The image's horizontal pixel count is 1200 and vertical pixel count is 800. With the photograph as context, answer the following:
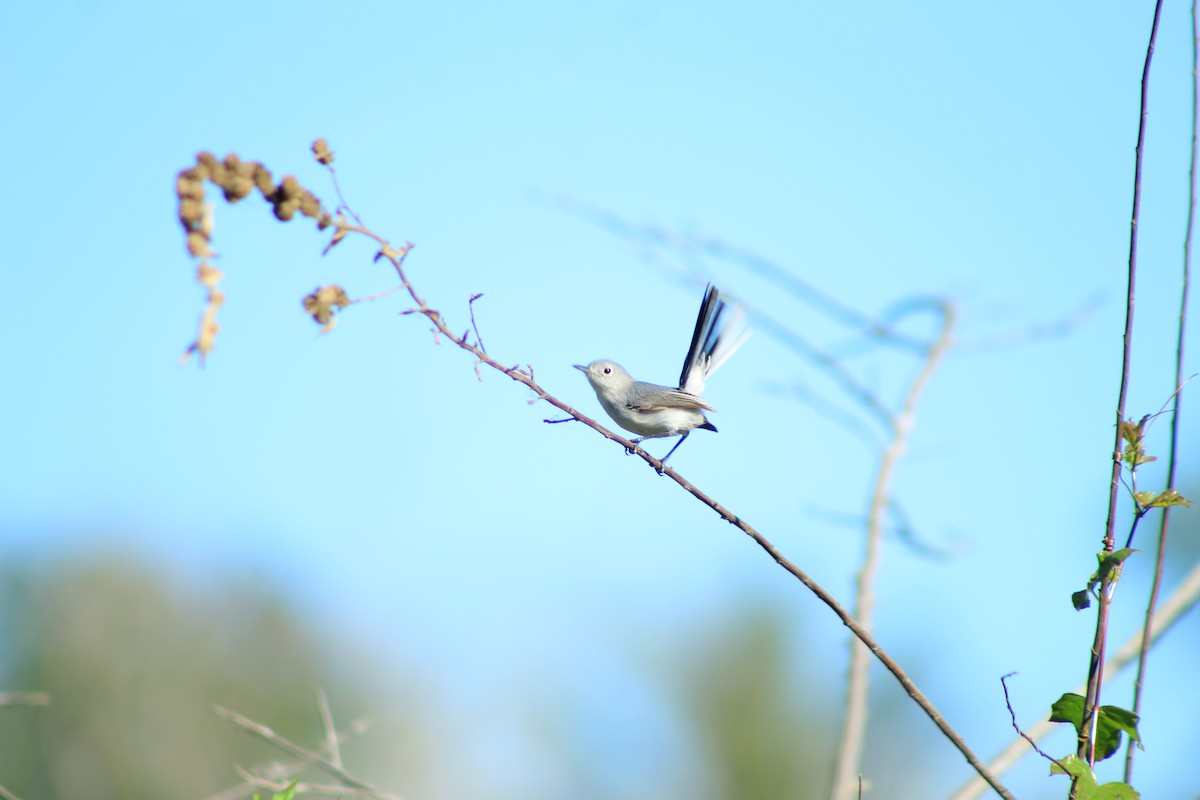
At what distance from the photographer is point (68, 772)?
1472cm

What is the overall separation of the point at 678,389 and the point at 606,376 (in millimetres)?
370

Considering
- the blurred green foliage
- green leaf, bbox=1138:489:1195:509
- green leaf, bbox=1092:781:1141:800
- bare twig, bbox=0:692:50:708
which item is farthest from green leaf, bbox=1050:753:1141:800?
the blurred green foliage

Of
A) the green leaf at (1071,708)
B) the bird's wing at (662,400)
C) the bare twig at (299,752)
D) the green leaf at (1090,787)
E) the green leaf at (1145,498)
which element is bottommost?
the bare twig at (299,752)

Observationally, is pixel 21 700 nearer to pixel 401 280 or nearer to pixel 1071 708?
pixel 401 280

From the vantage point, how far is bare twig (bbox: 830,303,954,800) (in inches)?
110

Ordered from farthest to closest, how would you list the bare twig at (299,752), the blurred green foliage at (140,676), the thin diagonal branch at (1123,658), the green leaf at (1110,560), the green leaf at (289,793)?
1. the blurred green foliage at (140,676)
2. the bare twig at (299,752)
3. the thin diagonal branch at (1123,658)
4. the green leaf at (289,793)
5. the green leaf at (1110,560)

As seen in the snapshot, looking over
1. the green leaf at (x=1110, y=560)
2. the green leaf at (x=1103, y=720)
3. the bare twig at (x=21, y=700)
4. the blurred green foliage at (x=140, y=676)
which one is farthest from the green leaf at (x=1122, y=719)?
the blurred green foliage at (x=140, y=676)

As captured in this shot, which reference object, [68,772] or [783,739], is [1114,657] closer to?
[783,739]

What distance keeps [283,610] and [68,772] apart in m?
5.39

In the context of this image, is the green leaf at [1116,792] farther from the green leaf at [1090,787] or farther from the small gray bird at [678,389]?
the small gray bird at [678,389]

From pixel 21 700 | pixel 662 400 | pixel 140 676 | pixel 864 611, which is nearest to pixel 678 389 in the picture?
pixel 662 400

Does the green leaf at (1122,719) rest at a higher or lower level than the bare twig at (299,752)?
higher

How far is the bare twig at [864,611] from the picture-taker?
2.79 metres

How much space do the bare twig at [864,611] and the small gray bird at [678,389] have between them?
53.1 inches
